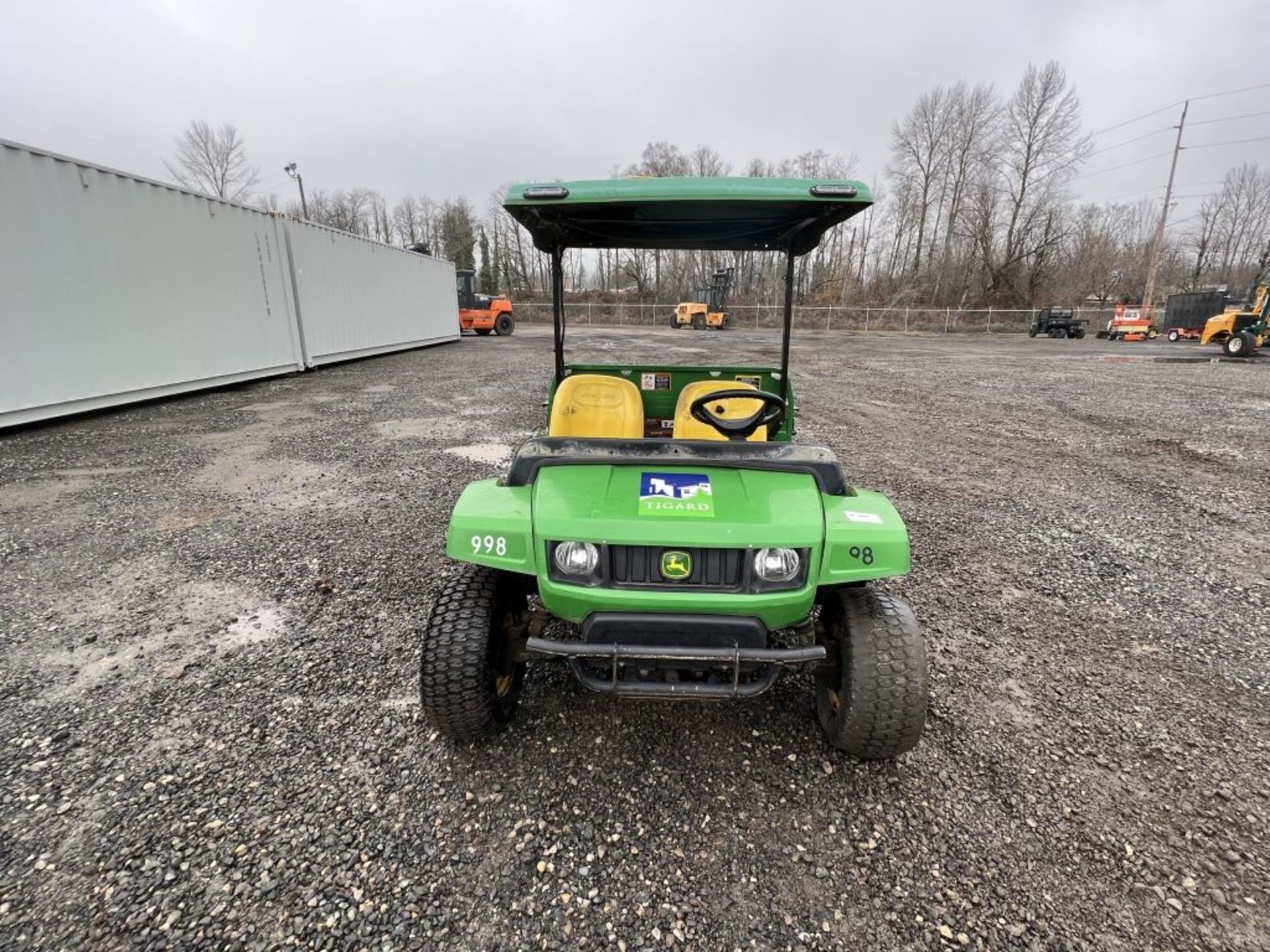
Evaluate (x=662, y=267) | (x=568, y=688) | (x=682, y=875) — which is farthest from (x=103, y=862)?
(x=662, y=267)

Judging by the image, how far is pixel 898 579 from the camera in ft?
12.1

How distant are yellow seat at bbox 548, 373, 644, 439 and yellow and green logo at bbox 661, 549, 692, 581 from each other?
1.46m

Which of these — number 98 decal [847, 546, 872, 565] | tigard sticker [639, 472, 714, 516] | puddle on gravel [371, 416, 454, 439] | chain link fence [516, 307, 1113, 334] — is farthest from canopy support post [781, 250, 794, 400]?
chain link fence [516, 307, 1113, 334]

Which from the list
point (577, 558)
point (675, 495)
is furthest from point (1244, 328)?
point (577, 558)

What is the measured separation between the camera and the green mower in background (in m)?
1.95

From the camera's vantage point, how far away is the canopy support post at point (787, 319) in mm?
3377

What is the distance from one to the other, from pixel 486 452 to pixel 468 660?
4746 millimetres

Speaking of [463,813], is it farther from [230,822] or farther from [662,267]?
[662,267]

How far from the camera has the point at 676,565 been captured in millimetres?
1991

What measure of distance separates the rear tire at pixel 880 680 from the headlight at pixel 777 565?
349 mm

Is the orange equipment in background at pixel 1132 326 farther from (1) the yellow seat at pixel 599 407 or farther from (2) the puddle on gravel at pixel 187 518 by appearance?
(2) the puddle on gravel at pixel 187 518

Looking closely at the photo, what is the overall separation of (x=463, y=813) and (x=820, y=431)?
692 cm

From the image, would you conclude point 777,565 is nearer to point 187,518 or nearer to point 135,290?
point 187,518

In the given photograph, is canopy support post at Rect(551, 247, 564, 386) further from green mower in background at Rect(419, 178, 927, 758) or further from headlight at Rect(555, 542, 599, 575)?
headlight at Rect(555, 542, 599, 575)
